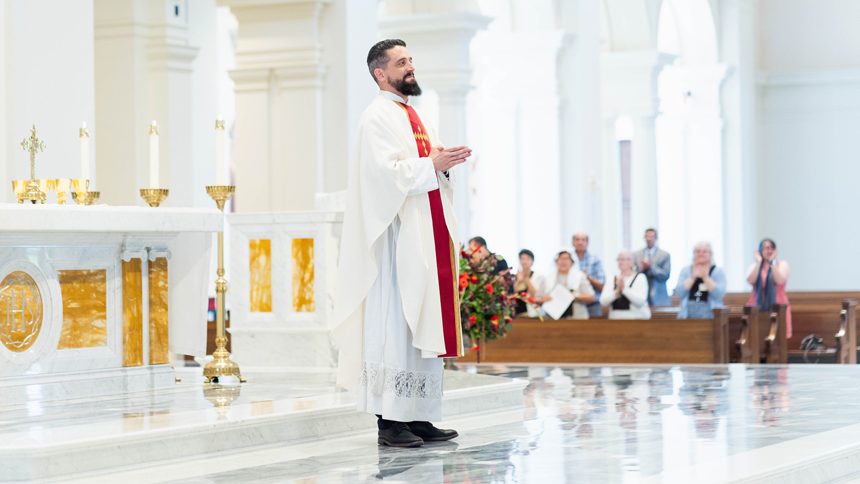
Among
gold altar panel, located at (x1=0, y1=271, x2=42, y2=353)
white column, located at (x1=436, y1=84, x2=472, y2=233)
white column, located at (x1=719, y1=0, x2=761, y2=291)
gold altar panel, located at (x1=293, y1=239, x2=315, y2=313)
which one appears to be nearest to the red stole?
gold altar panel, located at (x1=0, y1=271, x2=42, y2=353)

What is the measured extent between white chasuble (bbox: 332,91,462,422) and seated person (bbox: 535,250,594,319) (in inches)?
206

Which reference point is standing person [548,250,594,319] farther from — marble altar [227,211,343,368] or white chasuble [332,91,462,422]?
white chasuble [332,91,462,422]

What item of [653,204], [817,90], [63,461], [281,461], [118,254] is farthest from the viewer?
[817,90]

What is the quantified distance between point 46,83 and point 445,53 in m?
5.74

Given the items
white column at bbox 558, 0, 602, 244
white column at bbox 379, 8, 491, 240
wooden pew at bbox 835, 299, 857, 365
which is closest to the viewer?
wooden pew at bbox 835, 299, 857, 365

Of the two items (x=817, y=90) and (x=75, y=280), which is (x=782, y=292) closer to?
(x=75, y=280)

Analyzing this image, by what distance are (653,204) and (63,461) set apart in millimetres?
14365

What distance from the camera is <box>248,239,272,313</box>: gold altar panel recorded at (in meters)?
7.47

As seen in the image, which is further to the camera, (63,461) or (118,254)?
(118,254)

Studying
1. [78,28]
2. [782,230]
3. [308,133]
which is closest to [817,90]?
[782,230]

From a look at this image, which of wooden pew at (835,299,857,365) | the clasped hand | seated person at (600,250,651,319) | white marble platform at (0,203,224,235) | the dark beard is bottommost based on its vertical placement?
wooden pew at (835,299,857,365)

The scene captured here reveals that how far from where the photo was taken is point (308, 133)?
33.1 ft

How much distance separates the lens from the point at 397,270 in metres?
4.93

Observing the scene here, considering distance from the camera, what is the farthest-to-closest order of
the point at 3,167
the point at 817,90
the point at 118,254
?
the point at 817,90 < the point at 3,167 < the point at 118,254
